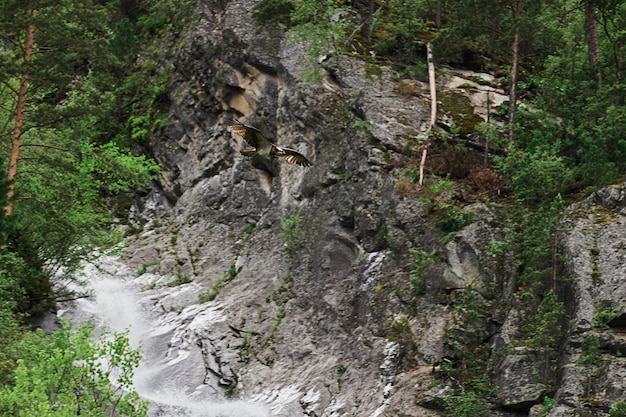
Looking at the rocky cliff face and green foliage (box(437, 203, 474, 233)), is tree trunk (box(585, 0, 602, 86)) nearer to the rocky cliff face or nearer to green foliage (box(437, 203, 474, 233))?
the rocky cliff face

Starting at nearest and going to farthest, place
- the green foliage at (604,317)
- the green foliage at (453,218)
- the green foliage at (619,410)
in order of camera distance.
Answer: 1. the green foliage at (619,410)
2. the green foliage at (604,317)
3. the green foliage at (453,218)

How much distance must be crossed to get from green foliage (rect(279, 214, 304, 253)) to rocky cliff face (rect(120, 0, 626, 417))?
1.3 inches

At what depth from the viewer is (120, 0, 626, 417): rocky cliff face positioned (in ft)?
53.4

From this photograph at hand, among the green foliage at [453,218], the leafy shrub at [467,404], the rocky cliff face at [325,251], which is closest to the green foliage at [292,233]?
the rocky cliff face at [325,251]

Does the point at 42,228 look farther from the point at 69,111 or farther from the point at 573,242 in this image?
the point at 573,242

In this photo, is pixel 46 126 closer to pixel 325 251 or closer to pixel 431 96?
pixel 325 251

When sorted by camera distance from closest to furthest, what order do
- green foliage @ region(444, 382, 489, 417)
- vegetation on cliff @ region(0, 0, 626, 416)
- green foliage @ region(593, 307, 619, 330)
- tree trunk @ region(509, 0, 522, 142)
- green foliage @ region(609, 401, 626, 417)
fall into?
green foliage @ region(609, 401, 626, 417)
green foliage @ region(593, 307, 619, 330)
green foliage @ region(444, 382, 489, 417)
vegetation on cliff @ region(0, 0, 626, 416)
tree trunk @ region(509, 0, 522, 142)

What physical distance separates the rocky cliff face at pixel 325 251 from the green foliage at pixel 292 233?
0.03 meters

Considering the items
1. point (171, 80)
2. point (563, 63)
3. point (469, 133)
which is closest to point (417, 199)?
point (469, 133)

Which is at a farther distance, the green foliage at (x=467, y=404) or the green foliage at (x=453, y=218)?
the green foliage at (x=453, y=218)

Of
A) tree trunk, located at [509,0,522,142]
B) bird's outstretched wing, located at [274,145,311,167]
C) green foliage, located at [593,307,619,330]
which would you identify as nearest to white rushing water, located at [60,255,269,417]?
bird's outstretched wing, located at [274,145,311,167]

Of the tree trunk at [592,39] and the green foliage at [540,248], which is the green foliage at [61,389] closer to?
the green foliage at [540,248]

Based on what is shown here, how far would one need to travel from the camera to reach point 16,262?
834 inches

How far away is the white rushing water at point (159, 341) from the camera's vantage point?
69.1 ft
